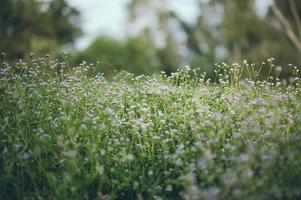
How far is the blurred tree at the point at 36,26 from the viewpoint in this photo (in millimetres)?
22712

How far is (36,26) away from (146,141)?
21.6 metres

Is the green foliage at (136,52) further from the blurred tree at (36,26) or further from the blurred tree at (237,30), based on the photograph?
the blurred tree at (36,26)

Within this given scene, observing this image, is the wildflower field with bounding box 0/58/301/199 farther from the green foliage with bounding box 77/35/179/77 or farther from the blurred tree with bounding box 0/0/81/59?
the green foliage with bounding box 77/35/179/77

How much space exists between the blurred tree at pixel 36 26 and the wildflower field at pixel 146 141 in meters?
16.1

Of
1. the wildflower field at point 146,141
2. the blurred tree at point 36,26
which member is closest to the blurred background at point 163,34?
the blurred tree at point 36,26

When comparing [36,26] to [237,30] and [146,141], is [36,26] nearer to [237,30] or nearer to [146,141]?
[237,30]

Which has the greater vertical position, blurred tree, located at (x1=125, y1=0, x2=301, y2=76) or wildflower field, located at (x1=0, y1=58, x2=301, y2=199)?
blurred tree, located at (x1=125, y1=0, x2=301, y2=76)

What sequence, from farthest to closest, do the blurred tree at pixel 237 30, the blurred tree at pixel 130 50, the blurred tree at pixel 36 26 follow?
the blurred tree at pixel 130 50 < the blurred tree at pixel 237 30 < the blurred tree at pixel 36 26

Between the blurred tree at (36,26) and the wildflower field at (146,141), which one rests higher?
the blurred tree at (36,26)

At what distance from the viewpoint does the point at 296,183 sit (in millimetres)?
3914

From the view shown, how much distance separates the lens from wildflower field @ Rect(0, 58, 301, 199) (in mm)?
3975

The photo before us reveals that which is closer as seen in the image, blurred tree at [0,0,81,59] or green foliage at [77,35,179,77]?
blurred tree at [0,0,81,59]

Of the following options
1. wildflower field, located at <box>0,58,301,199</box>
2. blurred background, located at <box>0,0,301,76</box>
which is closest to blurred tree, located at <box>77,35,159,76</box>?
blurred background, located at <box>0,0,301,76</box>

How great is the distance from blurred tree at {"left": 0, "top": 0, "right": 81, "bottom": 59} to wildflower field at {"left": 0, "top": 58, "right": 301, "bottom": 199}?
16106mm
